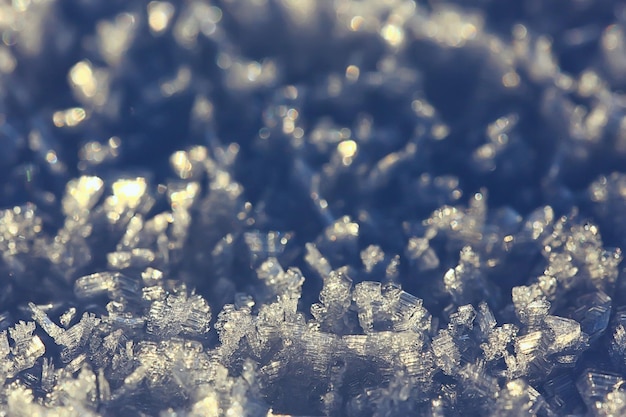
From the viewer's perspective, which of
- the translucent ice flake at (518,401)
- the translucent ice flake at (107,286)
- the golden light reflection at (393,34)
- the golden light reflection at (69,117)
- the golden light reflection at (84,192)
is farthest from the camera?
the golden light reflection at (393,34)

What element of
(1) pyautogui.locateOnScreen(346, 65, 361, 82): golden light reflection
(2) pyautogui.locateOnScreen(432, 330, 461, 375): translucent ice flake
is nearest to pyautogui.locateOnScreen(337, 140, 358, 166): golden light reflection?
(1) pyautogui.locateOnScreen(346, 65, 361, 82): golden light reflection

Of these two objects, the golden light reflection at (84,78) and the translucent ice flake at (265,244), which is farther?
the golden light reflection at (84,78)

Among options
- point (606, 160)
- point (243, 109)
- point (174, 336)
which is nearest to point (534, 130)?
point (606, 160)

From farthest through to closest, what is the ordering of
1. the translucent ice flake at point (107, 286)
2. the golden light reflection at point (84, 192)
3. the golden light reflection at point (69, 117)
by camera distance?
the golden light reflection at point (69, 117) → the golden light reflection at point (84, 192) → the translucent ice flake at point (107, 286)

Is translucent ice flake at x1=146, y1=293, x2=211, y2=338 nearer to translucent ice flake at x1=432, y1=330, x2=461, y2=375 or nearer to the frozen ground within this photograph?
the frozen ground

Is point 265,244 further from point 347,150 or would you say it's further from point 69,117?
point 69,117

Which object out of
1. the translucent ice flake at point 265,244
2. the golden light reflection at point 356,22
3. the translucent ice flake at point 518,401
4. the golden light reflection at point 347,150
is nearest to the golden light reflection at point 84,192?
the translucent ice flake at point 265,244

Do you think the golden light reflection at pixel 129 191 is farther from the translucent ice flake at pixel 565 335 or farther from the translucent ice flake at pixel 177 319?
the translucent ice flake at pixel 565 335

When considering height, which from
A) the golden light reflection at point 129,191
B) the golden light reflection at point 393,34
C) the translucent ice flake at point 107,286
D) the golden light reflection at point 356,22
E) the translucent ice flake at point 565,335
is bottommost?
the translucent ice flake at point 565,335

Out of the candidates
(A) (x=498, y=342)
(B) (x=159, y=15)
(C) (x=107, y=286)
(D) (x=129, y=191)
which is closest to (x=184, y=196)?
(D) (x=129, y=191)
